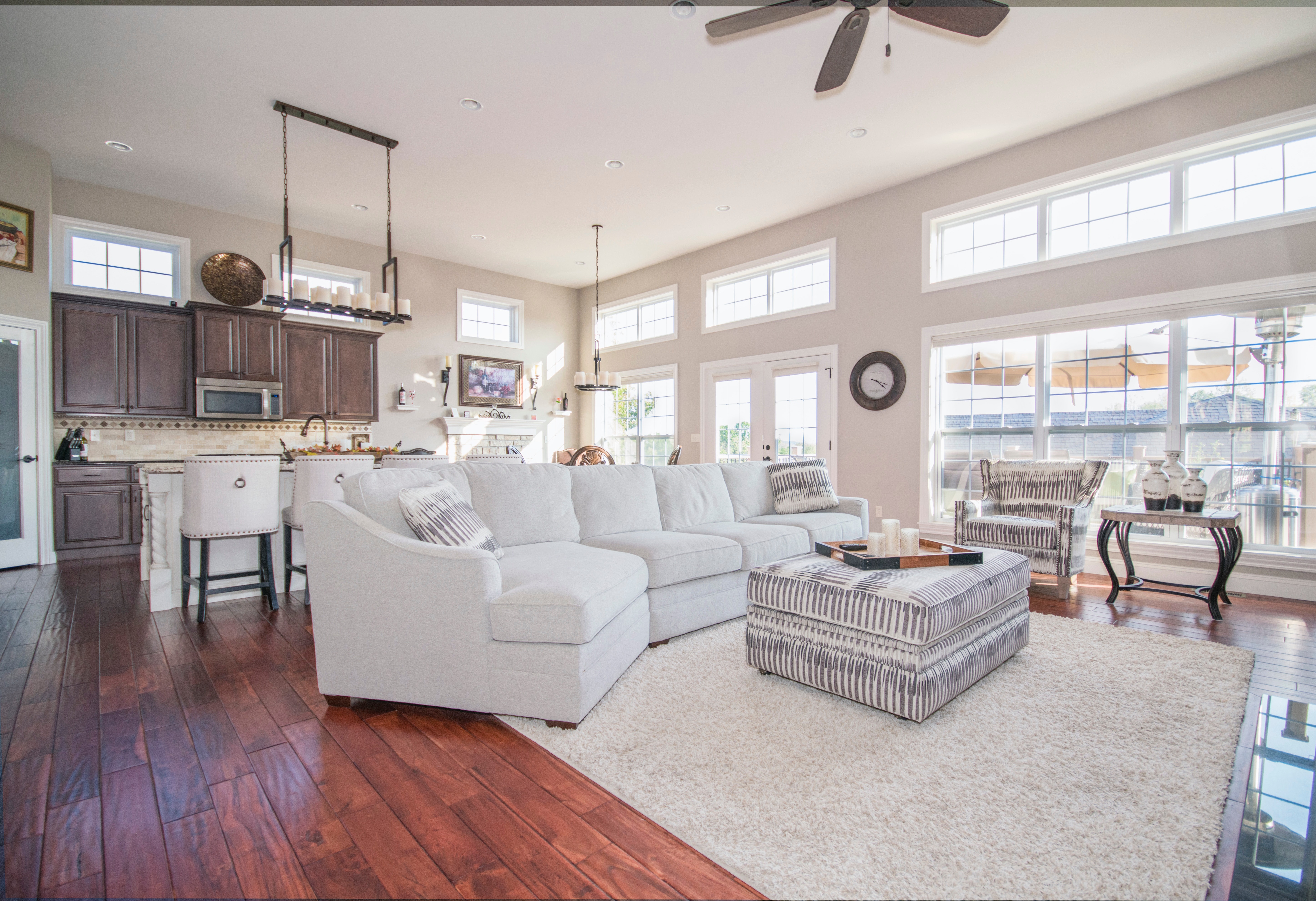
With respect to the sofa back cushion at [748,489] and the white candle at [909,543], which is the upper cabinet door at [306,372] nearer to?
the sofa back cushion at [748,489]

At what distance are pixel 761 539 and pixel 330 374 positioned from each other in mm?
5530

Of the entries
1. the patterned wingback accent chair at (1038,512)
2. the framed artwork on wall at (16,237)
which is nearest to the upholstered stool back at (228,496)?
the framed artwork on wall at (16,237)

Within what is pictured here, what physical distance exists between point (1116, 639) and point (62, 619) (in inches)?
221

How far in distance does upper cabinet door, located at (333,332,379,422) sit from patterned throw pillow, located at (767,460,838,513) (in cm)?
498

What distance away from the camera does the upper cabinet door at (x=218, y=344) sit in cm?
570

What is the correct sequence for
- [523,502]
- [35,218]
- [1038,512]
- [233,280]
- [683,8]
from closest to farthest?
[523,502]
[683,8]
[1038,512]
[35,218]
[233,280]

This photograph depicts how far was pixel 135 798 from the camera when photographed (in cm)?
161

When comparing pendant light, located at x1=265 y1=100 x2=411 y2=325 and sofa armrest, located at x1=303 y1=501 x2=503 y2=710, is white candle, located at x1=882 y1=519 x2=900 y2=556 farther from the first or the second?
pendant light, located at x1=265 y1=100 x2=411 y2=325

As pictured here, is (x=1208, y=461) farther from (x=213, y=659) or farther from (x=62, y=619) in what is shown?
(x=62, y=619)

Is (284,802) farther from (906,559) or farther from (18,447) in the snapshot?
(18,447)

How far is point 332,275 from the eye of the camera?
6.93m

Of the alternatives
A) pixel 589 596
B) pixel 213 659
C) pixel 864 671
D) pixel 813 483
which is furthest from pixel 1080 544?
pixel 213 659

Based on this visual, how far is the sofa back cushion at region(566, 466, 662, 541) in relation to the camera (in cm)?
331

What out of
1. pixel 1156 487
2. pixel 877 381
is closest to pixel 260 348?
pixel 877 381
